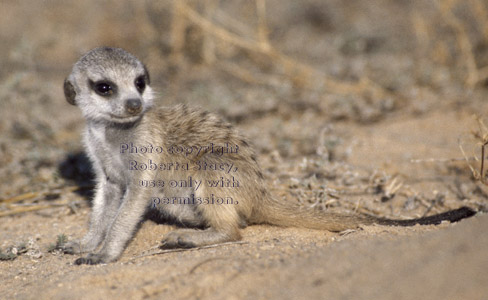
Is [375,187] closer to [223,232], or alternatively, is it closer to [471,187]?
[471,187]

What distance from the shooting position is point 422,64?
23.5 feet

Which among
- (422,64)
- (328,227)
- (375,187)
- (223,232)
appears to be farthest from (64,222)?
(422,64)

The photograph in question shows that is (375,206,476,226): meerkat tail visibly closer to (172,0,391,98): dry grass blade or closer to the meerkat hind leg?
the meerkat hind leg

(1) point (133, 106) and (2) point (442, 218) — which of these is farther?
(1) point (133, 106)

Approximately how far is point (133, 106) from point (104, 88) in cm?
29

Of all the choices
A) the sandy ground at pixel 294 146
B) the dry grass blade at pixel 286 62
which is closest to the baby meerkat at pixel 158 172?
the sandy ground at pixel 294 146

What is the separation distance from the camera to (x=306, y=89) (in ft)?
21.9

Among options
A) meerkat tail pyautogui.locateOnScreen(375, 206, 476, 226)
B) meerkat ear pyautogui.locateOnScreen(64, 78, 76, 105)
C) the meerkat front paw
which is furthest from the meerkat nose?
meerkat tail pyautogui.locateOnScreen(375, 206, 476, 226)

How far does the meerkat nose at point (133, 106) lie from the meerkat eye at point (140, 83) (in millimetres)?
265

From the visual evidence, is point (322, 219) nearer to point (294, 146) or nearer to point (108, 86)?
point (108, 86)

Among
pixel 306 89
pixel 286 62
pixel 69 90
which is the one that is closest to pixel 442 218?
pixel 69 90

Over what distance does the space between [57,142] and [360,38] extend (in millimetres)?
5076

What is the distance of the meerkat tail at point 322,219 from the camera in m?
3.20

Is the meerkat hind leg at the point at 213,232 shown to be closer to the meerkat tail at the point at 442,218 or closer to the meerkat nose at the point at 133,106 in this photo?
the meerkat nose at the point at 133,106
